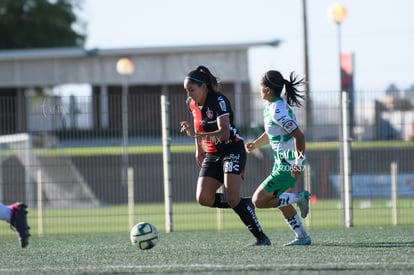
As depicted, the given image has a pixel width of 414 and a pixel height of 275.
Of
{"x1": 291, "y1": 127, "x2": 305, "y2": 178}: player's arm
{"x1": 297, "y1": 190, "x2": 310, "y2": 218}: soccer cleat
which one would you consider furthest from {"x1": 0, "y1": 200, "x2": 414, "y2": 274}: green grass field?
{"x1": 291, "y1": 127, "x2": 305, "y2": 178}: player's arm

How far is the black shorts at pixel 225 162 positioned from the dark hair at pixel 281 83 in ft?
2.46

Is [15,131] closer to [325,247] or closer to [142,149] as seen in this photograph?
[142,149]

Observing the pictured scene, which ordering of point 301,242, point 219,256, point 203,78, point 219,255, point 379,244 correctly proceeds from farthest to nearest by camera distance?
point 301,242
point 379,244
point 203,78
point 219,255
point 219,256

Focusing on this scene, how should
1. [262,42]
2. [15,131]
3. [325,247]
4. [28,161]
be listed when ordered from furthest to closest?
[262,42] < [28,161] < [15,131] < [325,247]

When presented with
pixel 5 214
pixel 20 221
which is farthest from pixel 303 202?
pixel 5 214

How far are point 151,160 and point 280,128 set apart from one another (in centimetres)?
1533

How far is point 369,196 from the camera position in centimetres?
2311

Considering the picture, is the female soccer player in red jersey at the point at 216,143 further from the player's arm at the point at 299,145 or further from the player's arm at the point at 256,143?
the player's arm at the point at 299,145

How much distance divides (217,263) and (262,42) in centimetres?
3347

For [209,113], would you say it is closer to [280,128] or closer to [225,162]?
[225,162]

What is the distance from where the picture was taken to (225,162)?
11.2 metres

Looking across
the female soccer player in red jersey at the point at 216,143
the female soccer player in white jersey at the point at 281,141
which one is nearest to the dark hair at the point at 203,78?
the female soccer player in red jersey at the point at 216,143

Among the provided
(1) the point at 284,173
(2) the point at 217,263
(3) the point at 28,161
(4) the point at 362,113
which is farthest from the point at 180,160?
(2) the point at 217,263

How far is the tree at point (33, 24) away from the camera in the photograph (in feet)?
184
